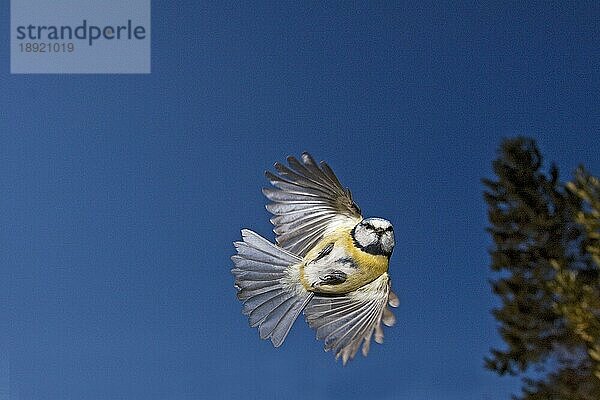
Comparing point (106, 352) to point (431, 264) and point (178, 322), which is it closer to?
point (178, 322)

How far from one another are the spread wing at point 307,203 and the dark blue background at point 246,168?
156 millimetres

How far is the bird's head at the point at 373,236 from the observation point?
3268mm

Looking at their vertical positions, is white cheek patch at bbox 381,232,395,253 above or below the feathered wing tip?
above

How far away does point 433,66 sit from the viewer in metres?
3.62

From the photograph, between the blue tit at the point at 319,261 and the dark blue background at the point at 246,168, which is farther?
the dark blue background at the point at 246,168

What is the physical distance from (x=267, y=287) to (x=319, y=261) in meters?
0.17

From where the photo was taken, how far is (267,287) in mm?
3312

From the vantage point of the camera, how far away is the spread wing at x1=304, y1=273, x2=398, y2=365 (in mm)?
3307

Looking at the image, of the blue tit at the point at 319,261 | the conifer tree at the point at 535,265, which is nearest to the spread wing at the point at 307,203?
the blue tit at the point at 319,261

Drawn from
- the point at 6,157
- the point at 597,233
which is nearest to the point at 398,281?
the point at 597,233
